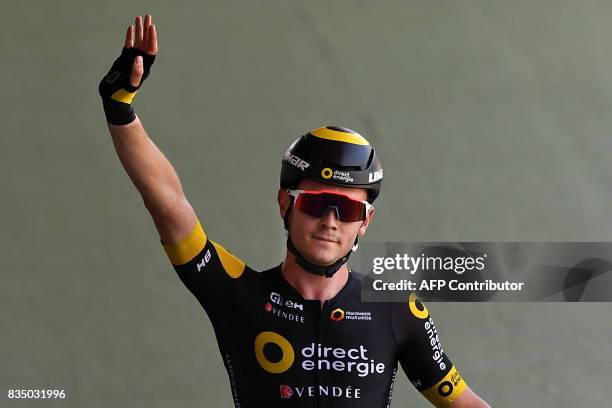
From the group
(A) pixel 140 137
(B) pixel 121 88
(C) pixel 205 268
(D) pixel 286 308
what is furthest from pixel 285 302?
(B) pixel 121 88

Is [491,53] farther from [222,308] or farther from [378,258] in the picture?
[222,308]

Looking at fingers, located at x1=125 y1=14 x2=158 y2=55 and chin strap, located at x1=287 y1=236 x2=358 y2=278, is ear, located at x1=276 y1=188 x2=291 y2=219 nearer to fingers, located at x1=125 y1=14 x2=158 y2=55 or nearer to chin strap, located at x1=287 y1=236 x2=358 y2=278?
chin strap, located at x1=287 y1=236 x2=358 y2=278

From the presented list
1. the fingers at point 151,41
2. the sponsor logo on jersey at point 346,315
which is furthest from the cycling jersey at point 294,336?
the fingers at point 151,41

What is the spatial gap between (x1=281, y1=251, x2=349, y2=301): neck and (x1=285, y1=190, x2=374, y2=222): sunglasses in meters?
0.18

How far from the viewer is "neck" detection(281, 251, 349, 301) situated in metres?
2.78

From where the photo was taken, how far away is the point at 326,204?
2.66 meters

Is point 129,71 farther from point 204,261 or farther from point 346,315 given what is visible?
point 346,315

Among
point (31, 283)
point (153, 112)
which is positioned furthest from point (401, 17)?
point (31, 283)

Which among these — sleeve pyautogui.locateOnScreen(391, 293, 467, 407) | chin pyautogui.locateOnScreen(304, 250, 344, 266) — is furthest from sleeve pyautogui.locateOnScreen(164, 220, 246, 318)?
sleeve pyautogui.locateOnScreen(391, 293, 467, 407)

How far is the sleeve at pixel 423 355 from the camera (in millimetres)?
2830

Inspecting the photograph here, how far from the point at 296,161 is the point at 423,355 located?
703 mm

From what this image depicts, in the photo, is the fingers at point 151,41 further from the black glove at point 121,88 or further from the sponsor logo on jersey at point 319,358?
the sponsor logo on jersey at point 319,358

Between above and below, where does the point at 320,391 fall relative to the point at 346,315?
below

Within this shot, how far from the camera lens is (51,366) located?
5246 millimetres
